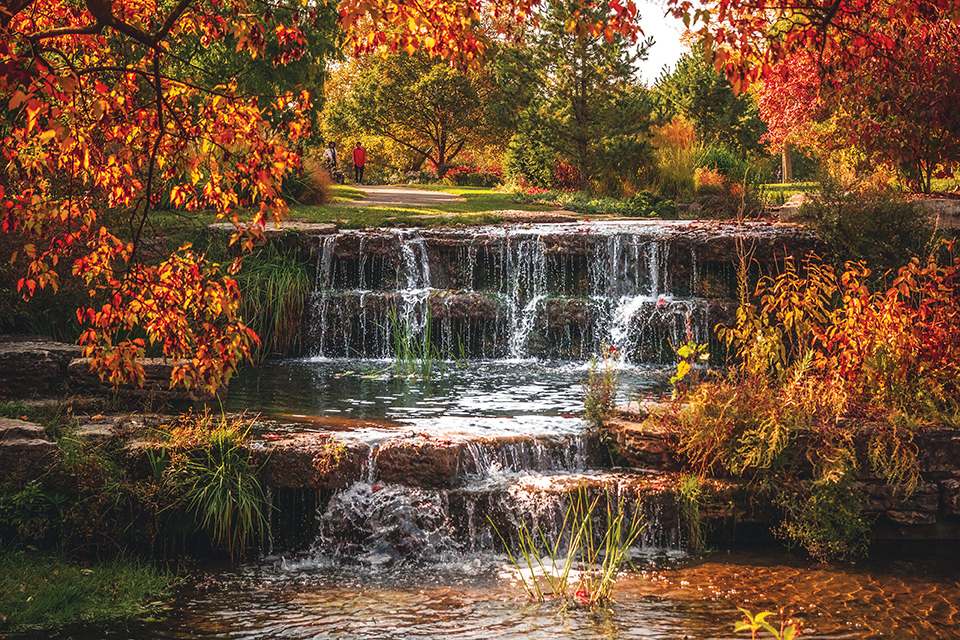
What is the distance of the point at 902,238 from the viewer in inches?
426

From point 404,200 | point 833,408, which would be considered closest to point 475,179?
point 404,200

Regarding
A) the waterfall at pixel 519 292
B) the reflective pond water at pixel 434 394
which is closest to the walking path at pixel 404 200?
the waterfall at pixel 519 292

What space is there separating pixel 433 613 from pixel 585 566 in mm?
1213

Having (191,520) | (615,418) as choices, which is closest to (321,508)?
(191,520)

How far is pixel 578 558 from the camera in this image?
19.6ft

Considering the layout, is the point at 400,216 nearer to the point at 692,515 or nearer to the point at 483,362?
the point at 483,362

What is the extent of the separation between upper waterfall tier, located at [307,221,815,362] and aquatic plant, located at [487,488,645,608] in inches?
207

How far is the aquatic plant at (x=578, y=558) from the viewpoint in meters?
5.05

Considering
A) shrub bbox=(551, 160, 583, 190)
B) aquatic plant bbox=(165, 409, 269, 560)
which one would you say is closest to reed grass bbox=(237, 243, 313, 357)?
aquatic plant bbox=(165, 409, 269, 560)

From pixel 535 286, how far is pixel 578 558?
6.83 meters

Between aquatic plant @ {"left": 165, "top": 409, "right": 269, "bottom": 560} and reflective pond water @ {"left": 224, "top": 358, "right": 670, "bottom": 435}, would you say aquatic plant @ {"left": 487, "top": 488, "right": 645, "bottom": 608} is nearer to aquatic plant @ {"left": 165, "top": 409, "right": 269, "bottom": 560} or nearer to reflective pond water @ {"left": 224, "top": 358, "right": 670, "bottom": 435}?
reflective pond water @ {"left": 224, "top": 358, "right": 670, "bottom": 435}

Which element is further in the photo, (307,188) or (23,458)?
(307,188)

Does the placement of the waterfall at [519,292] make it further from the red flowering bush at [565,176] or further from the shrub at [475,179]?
the shrub at [475,179]

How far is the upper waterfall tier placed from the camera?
11.4 m
